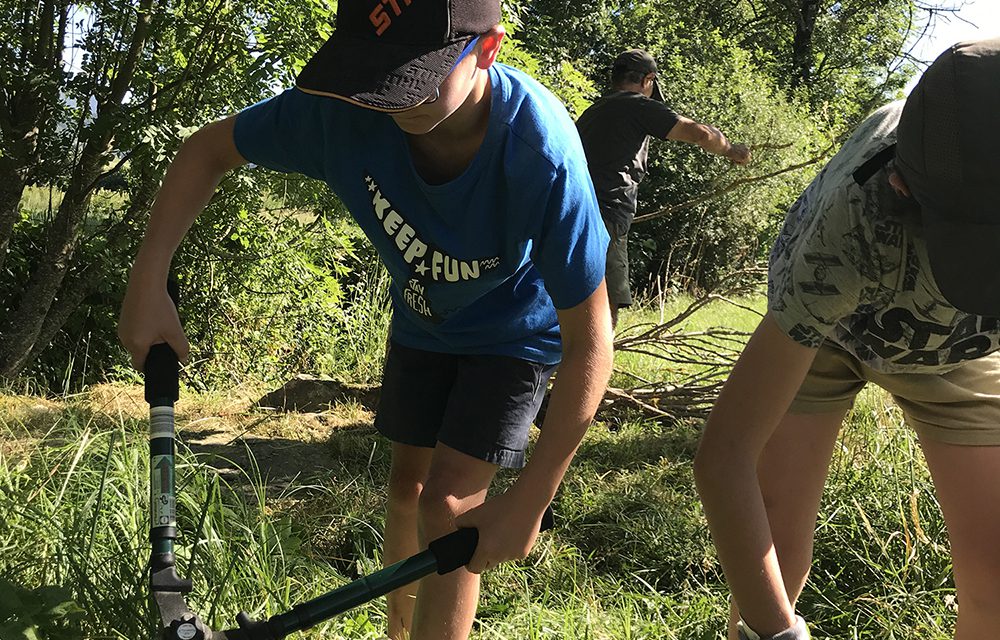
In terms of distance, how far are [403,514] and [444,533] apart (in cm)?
41

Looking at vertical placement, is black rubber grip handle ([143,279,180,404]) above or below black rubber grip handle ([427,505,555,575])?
above

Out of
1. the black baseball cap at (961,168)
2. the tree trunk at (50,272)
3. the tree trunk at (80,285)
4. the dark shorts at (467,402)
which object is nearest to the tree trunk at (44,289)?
the tree trunk at (50,272)

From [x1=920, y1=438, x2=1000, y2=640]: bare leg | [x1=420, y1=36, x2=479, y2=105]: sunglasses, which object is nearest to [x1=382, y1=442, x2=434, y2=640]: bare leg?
[x1=420, y1=36, x2=479, y2=105]: sunglasses

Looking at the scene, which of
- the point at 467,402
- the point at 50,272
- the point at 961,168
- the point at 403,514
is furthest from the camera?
the point at 50,272

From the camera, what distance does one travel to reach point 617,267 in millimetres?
5461

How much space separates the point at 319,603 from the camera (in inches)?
63.1

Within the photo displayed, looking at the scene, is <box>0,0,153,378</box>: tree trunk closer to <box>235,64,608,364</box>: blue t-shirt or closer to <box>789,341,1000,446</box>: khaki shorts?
<box>235,64,608,364</box>: blue t-shirt

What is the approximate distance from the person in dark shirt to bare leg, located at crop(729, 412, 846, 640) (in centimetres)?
305

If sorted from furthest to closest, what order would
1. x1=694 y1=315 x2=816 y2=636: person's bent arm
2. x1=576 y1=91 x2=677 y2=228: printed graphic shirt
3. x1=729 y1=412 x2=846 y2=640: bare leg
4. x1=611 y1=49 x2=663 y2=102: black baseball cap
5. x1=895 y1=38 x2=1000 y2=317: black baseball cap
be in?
x1=611 y1=49 x2=663 y2=102: black baseball cap < x1=576 y1=91 x2=677 y2=228: printed graphic shirt < x1=729 y1=412 x2=846 y2=640: bare leg < x1=694 y1=315 x2=816 y2=636: person's bent arm < x1=895 y1=38 x2=1000 y2=317: black baseball cap

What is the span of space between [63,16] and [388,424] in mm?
4331

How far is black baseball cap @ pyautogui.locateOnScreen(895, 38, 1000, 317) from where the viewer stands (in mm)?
1548

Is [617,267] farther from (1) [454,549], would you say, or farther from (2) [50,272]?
(1) [454,549]

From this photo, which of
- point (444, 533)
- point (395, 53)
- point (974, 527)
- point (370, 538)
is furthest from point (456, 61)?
point (370, 538)

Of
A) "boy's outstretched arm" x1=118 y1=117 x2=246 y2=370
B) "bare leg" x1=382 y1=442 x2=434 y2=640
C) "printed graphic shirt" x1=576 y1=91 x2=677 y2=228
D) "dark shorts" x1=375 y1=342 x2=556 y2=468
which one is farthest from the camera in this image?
"printed graphic shirt" x1=576 y1=91 x2=677 y2=228
